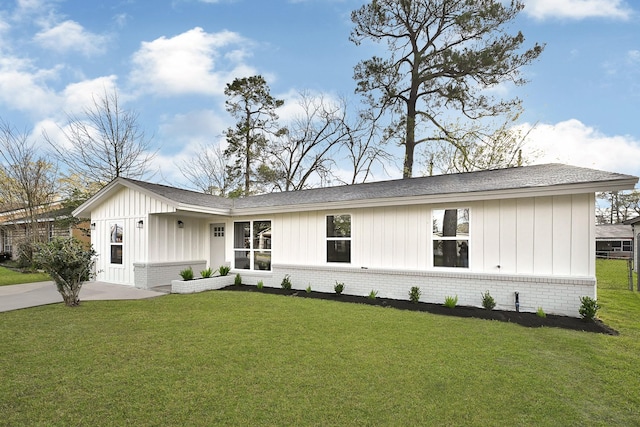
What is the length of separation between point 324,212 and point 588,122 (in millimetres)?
14172

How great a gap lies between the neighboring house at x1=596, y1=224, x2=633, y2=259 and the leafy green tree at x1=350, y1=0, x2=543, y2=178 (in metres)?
23.7

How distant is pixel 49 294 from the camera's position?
8.77 m

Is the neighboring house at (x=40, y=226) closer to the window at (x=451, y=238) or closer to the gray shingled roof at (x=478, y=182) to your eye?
the gray shingled roof at (x=478, y=182)

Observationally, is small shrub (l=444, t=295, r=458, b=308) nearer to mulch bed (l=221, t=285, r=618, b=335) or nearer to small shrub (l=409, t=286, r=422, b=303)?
mulch bed (l=221, t=285, r=618, b=335)

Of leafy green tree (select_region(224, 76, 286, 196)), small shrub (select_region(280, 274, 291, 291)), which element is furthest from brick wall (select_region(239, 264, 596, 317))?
leafy green tree (select_region(224, 76, 286, 196))

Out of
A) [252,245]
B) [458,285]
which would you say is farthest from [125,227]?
[458,285]

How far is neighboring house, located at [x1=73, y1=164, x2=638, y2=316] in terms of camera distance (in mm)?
6711

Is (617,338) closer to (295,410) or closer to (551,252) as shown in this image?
(551,252)

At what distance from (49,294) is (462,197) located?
1093 cm

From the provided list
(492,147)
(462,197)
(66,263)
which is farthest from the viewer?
(492,147)

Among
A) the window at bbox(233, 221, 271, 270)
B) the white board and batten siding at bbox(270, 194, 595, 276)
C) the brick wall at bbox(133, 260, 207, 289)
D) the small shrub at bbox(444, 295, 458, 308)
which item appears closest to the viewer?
the white board and batten siding at bbox(270, 194, 595, 276)

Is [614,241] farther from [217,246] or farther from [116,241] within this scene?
[116,241]

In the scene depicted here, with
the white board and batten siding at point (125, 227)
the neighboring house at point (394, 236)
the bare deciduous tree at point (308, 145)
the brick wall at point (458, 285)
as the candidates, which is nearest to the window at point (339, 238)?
the neighboring house at point (394, 236)

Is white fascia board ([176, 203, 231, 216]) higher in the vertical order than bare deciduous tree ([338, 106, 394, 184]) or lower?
lower
